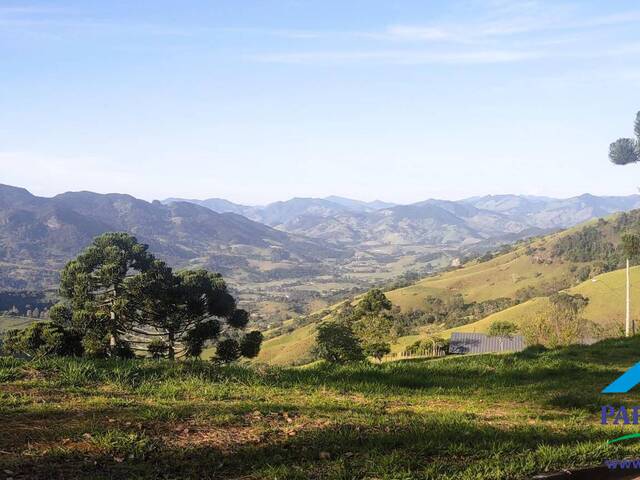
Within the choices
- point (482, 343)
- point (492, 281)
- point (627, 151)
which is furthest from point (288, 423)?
point (492, 281)

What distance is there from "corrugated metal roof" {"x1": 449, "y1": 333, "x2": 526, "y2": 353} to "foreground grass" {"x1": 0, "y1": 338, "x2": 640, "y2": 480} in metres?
54.3

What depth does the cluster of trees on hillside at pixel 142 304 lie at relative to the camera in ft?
136

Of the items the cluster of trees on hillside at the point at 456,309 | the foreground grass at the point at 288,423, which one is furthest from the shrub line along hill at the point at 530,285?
the foreground grass at the point at 288,423

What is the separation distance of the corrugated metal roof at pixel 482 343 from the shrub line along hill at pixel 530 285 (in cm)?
2520

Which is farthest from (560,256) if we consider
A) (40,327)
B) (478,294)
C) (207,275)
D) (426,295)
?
(40,327)

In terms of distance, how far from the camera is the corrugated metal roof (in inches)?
2448

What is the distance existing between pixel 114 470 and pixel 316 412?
121 inches

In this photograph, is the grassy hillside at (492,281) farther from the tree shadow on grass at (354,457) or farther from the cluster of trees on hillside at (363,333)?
the tree shadow on grass at (354,457)

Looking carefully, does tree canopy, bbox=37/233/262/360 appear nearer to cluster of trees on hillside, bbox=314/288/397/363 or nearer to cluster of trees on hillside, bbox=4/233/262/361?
cluster of trees on hillside, bbox=4/233/262/361

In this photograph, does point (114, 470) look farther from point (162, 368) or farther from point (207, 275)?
point (207, 275)

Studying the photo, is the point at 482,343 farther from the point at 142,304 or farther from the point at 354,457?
the point at 354,457

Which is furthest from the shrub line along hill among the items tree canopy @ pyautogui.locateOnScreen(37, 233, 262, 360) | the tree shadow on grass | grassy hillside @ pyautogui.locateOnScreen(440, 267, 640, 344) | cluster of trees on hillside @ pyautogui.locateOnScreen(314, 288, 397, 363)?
the tree shadow on grass

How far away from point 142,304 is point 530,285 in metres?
139

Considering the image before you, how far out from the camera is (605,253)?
170 m
